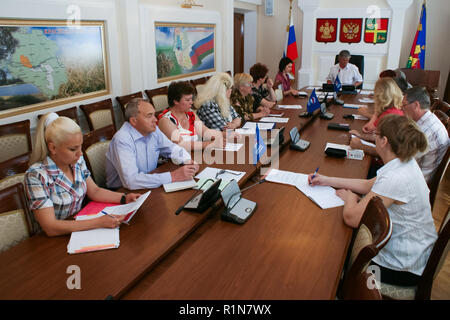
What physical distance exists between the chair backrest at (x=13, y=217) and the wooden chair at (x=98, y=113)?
7.87 feet

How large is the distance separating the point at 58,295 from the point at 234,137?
84.6 inches

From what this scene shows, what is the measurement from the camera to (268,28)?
860 cm

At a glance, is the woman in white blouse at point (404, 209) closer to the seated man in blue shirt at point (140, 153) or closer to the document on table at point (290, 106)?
the seated man in blue shirt at point (140, 153)

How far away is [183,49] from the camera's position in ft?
19.4

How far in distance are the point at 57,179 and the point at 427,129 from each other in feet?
8.83

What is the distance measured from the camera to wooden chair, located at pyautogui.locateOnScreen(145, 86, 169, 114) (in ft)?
16.1

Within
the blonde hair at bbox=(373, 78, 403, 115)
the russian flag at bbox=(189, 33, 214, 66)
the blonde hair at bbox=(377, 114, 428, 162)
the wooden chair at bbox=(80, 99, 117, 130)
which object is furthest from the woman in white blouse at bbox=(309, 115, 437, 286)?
the russian flag at bbox=(189, 33, 214, 66)

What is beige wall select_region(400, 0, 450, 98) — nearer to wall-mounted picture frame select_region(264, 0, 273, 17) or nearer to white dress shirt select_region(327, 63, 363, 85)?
white dress shirt select_region(327, 63, 363, 85)

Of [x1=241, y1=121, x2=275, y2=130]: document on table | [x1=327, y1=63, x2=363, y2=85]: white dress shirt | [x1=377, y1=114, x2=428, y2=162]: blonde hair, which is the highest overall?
[x1=327, y1=63, x2=363, y2=85]: white dress shirt

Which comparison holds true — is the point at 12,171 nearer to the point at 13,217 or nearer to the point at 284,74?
the point at 13,217

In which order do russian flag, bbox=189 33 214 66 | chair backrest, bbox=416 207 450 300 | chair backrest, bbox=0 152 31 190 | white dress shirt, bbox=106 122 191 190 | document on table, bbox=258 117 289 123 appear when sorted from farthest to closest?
russian flag, bbox=189 33 214 66 → document on table, bbox=258 117 289 123 → white dress shirt, bbox=106 122 191 190 → chair backrest, bbox=0 152 31 190 → chair backrest, bbox=416 207 450 300

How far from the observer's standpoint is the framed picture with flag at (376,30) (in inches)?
288

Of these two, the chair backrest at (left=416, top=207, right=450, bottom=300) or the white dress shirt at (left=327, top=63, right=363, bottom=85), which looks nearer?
the chair backrest at (left=416, top=207, right=450, bottom=300)

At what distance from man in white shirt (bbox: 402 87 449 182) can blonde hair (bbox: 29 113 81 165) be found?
2387mm
